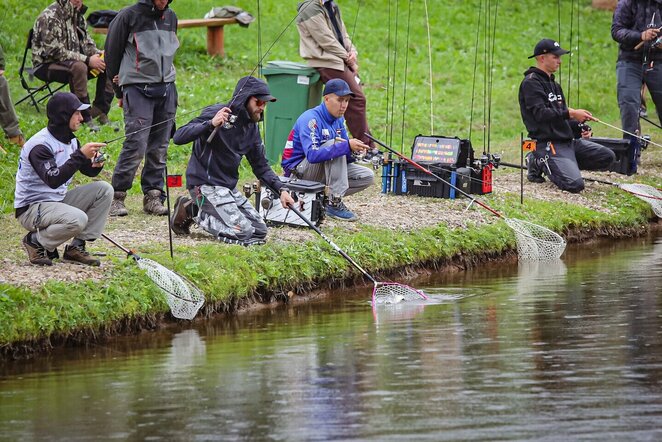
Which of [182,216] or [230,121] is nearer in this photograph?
[230,121]

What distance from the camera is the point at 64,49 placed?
14547mm

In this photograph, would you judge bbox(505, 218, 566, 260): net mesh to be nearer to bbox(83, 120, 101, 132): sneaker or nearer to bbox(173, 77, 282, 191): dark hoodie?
bbox(173, 77, 282, 191): dark hoodie

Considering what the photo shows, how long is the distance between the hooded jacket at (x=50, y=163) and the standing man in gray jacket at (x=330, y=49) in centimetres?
458

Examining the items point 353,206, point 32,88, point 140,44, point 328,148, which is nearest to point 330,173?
point 328,148

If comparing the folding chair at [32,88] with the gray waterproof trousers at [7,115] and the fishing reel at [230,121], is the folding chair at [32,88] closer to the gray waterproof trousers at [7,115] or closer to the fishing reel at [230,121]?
the gray waterproof trousers at [7,115]

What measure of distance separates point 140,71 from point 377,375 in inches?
190

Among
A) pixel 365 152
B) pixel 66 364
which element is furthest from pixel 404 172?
pixel 66 364

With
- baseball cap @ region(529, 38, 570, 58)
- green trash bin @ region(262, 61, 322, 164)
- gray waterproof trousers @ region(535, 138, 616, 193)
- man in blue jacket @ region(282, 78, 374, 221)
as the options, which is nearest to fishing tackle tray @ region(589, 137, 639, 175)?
gray waterproof trousers @ region(535, 138, 616, 193)

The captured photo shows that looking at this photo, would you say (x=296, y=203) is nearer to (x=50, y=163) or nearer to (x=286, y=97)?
(x=50, y=163)

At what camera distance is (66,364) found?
8039 millimetres

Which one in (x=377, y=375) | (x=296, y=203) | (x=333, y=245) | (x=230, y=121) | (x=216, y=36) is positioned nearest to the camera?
(x=377, y=375)

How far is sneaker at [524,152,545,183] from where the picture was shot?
45.8 ft

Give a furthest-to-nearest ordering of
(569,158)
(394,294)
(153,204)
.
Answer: (569,158), (153,204), (394,294)

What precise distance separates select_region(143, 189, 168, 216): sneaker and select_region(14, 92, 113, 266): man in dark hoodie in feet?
6.97
